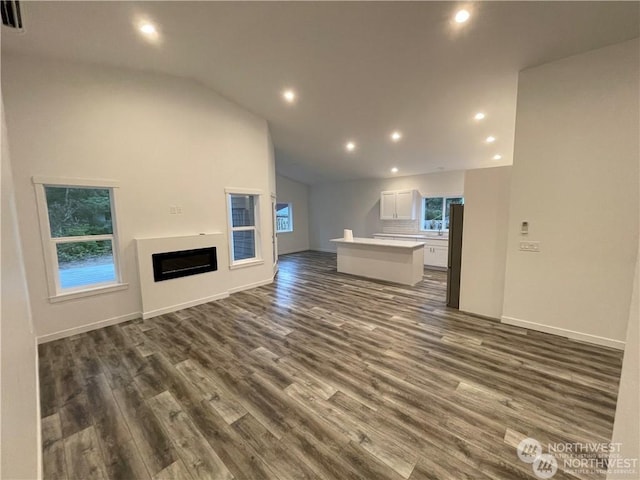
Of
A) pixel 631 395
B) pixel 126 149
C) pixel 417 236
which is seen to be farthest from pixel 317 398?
pixel 417 236

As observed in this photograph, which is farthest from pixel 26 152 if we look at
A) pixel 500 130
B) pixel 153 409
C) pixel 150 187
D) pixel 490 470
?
pixel 500 130

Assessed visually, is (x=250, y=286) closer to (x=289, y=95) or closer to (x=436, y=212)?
(x=289, y=95)

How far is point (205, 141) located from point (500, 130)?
18.4ft

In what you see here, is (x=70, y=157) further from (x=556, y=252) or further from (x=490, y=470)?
(x=556, y=252)

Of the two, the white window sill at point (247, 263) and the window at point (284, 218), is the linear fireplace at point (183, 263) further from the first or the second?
the window at point (284, 218)

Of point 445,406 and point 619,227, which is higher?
point 619,227

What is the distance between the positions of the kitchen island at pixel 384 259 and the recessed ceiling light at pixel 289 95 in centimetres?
320

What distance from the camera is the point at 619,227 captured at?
275 cm

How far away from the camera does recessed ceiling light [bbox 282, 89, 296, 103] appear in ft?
14.0

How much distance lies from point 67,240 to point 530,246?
6.02m

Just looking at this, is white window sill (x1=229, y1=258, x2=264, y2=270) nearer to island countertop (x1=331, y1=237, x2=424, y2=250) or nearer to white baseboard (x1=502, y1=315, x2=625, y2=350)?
island countertop (x1=331, y1=237, x2=424, y2=250)

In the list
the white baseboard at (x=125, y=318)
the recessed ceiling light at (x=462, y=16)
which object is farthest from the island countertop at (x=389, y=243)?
the recessed ceiling light at (x=462, y=16)

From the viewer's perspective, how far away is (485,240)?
12.0 ft

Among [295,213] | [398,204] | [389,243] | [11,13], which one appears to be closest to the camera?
[11,13]
